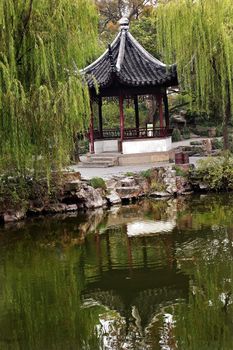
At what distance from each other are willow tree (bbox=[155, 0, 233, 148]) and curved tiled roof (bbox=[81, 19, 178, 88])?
789 mm

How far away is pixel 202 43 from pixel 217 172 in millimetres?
3670

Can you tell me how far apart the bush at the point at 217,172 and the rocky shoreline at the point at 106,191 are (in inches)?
17.5

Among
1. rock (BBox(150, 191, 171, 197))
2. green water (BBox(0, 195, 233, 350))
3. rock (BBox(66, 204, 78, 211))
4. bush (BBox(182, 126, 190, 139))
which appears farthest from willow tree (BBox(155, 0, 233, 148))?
bush (BBox(182, 126, 190, 139))

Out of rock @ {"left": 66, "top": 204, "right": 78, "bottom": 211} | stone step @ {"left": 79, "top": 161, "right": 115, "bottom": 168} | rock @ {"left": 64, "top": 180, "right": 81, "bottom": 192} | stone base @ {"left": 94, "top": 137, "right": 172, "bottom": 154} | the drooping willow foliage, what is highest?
the drooping willow foliage

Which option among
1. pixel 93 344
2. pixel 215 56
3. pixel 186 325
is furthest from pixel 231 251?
pixel 215 56

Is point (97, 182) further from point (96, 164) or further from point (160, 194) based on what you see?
point (96, 164)

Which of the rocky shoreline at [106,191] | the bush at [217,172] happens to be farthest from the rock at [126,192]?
the bush at [217,172]

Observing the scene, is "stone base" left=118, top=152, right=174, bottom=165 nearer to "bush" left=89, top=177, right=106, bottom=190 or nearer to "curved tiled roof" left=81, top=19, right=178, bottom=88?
"curved tiled roof" left=81, top=19, right=178, bottom=88

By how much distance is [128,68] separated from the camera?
690 inches

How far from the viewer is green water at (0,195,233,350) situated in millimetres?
5710

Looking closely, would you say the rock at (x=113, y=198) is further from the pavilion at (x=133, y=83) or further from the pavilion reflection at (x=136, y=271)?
the pavilion at (x=133, y=83)

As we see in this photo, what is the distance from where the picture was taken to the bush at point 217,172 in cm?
1420

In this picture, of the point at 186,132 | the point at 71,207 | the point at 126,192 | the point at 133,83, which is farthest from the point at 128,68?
the point at 186,132

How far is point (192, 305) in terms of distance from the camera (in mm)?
6465
